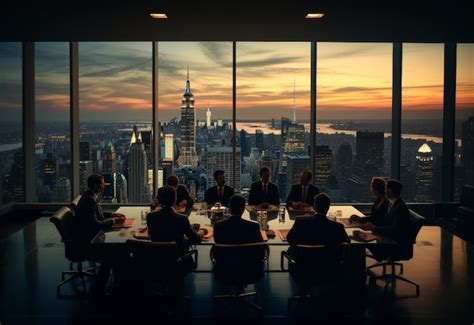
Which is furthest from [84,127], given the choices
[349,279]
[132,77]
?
[349,279]

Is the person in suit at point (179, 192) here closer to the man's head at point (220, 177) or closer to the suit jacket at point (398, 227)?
the man's head at point (220, 177)

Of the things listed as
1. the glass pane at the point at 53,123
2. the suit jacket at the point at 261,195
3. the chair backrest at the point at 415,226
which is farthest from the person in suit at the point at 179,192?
the glass pane at the point at 53,123

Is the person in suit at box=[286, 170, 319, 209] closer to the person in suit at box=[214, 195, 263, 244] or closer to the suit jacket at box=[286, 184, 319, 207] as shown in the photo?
the suit jacket at box=[286, 184, 319, 207]

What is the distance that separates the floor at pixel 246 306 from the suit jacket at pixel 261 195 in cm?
95

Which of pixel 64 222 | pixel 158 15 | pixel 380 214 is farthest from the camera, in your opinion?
pixel 380 214

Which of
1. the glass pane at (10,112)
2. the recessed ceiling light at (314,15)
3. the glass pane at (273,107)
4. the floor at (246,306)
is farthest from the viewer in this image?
the glass pane at (10,112)

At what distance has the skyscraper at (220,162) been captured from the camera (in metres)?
9.28

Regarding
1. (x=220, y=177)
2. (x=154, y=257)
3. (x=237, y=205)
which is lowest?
(x=154, y=257)

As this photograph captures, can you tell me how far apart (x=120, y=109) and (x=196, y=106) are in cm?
137

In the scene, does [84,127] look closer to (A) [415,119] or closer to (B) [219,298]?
(B) [219,298]

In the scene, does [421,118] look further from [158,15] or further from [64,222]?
[64,222]

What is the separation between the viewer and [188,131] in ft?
30.2

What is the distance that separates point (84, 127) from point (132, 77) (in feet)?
4.28

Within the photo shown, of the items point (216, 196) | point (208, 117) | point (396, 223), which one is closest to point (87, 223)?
point (216, 196)
